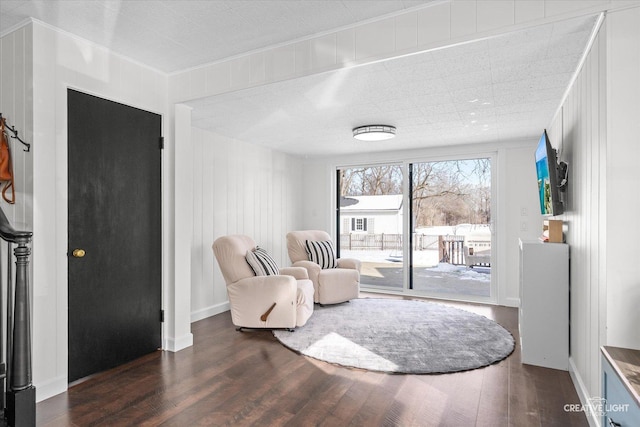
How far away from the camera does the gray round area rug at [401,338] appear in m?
2.96

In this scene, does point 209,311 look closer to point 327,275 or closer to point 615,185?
point 327,275

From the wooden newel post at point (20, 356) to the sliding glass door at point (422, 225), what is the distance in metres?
4.79

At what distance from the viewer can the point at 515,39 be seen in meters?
2.14

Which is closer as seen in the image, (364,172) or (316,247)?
(316,247)

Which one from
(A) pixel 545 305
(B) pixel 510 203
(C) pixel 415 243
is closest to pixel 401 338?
(A) pixel 545 305

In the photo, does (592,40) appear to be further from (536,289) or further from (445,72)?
(536,289)

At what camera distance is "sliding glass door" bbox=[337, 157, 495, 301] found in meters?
5.31

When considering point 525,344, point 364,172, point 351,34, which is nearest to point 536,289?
point 525,344

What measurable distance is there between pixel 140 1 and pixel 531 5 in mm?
2168

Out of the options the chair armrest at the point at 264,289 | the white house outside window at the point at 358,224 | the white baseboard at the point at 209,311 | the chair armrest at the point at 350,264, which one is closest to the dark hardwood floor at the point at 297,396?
the chair armrest at the point at 264,289

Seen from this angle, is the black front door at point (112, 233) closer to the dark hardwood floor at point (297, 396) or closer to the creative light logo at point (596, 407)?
the dark hardwood floor at point (297, 396)

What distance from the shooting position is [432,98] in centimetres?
323

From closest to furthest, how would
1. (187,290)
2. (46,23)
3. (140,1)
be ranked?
(140,1) → (46,23) → (187,290)

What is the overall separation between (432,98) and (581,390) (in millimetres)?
2414
